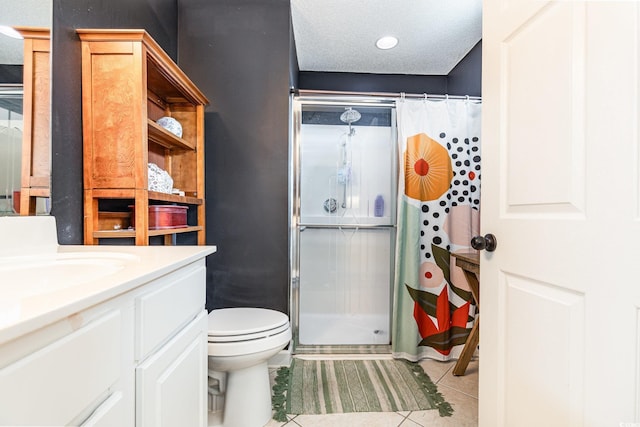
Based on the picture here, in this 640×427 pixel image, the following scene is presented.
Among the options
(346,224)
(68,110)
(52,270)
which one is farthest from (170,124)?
(346,224)

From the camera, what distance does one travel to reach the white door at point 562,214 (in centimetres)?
57

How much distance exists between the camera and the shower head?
2.19 meters

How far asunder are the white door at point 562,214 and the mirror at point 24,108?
4.80ft

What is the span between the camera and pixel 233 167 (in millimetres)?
1808

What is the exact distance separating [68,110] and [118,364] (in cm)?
97

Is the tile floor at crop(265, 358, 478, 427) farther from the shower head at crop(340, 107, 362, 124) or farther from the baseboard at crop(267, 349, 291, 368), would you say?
the shower head at crop(340, 107, 362, 124)

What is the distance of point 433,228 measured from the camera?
1923 mm

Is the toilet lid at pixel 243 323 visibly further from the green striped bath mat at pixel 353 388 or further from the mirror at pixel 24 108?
the mirror at pixel 24 108

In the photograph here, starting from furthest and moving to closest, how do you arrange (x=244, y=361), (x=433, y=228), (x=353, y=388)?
(x=433, y=228)
(x=353, y=388)
(x=244, y=361)

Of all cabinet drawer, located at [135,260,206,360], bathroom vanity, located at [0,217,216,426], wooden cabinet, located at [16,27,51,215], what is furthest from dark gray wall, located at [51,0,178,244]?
cabinet drawer, located at [135,260,206,360]

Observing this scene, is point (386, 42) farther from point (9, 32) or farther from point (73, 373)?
point (73, 373)

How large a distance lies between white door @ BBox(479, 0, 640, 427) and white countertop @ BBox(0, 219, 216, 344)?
0.96m

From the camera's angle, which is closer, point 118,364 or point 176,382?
point 118,364

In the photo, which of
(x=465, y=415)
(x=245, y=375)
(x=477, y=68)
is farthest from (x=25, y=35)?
(x=477, y=68)
